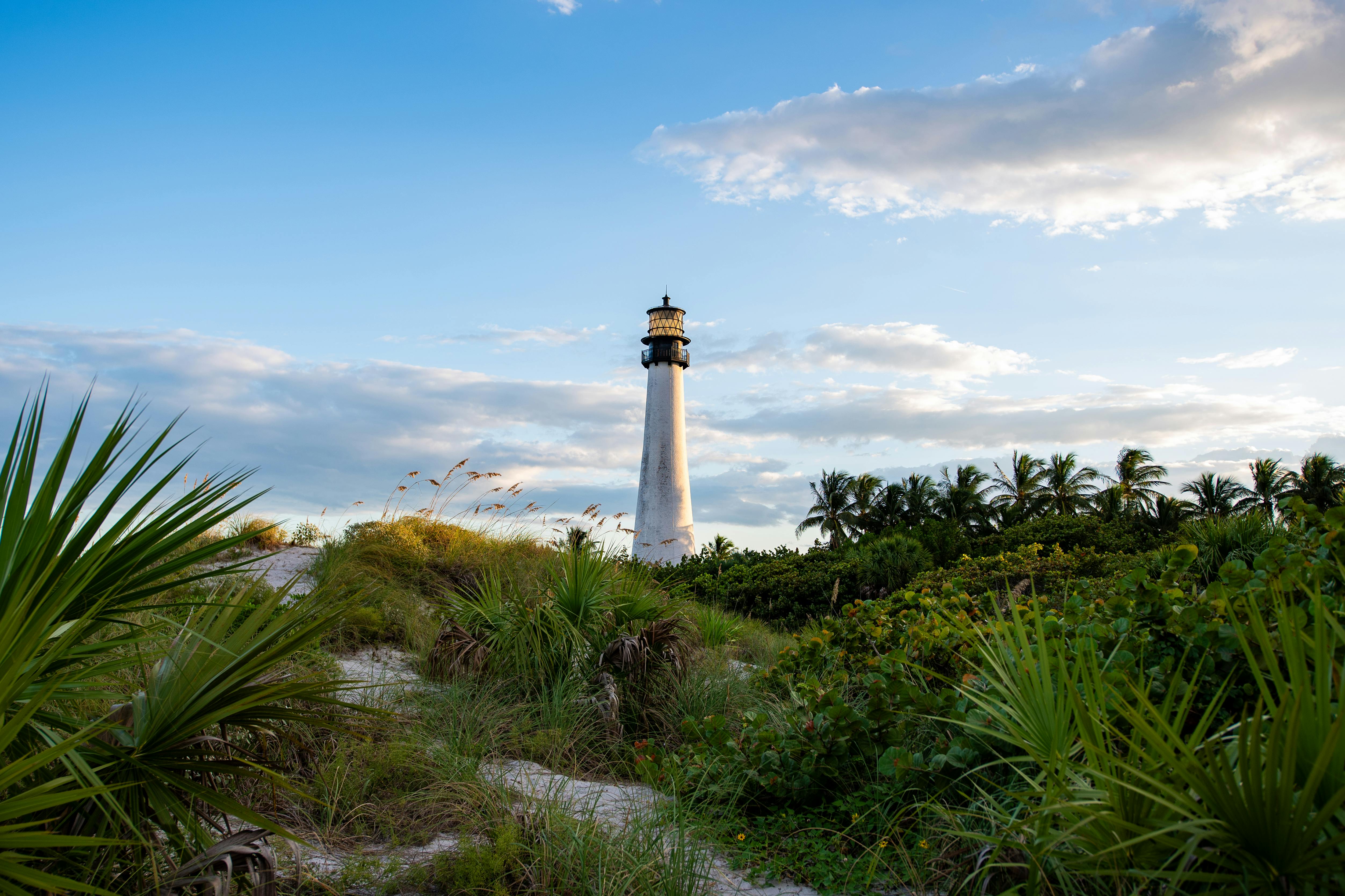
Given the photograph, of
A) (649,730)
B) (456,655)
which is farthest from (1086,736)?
(456,655)

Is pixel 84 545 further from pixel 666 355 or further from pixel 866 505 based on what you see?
pixel 866 505

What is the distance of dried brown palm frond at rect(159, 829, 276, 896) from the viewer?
260 centimetres

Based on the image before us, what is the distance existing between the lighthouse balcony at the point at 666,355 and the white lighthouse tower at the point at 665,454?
2 centimetres

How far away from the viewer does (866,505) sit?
37.6 m

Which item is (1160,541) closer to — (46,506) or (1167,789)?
(1167,789)

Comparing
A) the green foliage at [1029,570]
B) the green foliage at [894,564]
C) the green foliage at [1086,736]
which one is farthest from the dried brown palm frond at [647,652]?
the green foliage at [894,564]

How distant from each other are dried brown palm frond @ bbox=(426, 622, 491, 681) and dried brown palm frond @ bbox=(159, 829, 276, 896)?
399 cm

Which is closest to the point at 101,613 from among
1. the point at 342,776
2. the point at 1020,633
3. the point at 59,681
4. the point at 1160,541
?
the point at 59,681

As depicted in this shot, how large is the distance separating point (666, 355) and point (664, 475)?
421 cm

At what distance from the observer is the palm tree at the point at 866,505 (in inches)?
1432

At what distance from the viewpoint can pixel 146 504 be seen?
2.83 meters

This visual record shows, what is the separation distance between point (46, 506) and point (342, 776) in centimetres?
273

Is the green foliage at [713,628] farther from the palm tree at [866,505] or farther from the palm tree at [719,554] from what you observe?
the palm tree at [866,505]

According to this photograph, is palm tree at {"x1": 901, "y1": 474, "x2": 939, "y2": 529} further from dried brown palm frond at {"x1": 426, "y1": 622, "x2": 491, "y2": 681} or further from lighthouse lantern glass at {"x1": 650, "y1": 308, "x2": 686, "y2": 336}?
dried brown palm frond at {"x1": 426, "y1": 622, "x2": 491, "y2": 681}
